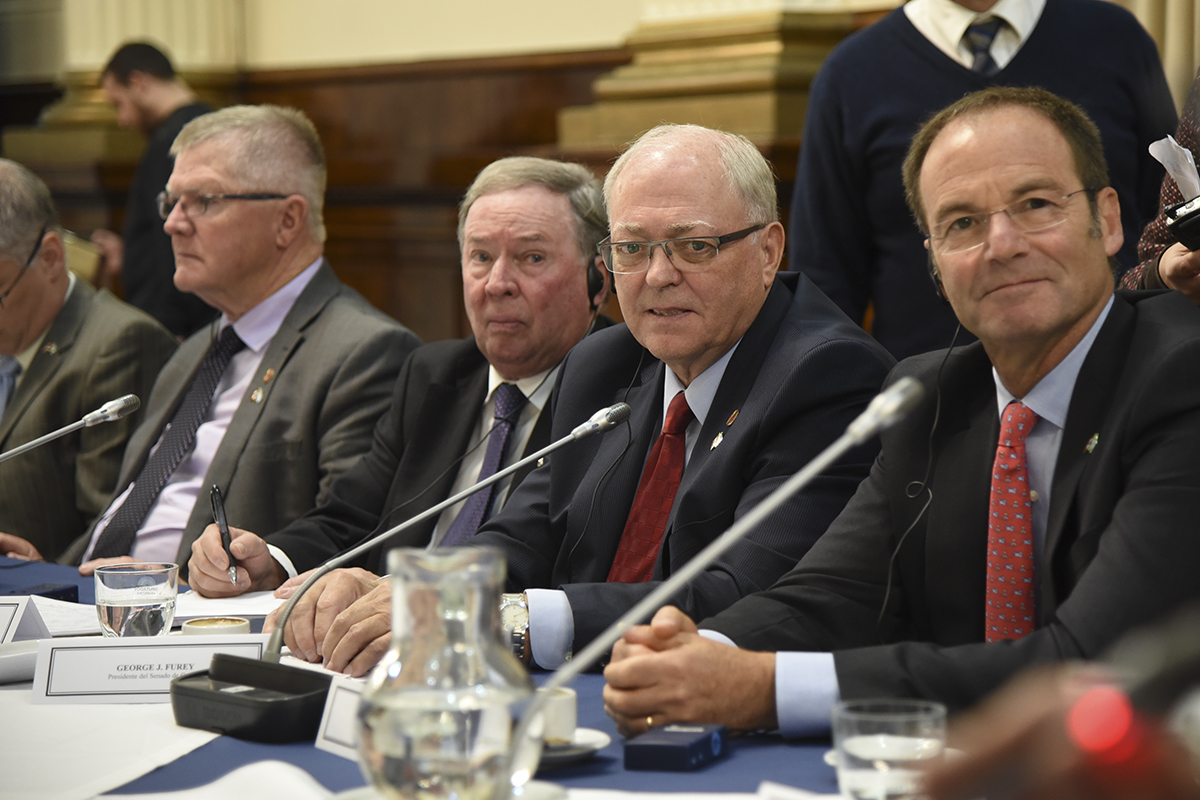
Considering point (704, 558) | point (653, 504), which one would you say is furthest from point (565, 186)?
point (704, 558)

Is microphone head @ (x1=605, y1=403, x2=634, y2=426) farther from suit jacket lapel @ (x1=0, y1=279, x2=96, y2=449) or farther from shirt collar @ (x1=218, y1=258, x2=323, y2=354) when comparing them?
suit jacket lapel @ (x1=0, y1=279, x2=96, y2=449)

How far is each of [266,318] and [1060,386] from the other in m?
2.26

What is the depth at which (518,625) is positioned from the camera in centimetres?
193

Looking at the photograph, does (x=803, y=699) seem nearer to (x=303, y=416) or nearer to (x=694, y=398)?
(x=694, y=398)

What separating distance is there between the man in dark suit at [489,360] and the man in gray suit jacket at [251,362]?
16 centimetres

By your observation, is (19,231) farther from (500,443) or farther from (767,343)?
(767,343)

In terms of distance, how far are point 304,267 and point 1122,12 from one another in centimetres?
207

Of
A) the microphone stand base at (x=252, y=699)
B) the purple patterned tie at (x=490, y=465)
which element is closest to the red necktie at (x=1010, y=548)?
the microphone stand base at (x=252, y=699)

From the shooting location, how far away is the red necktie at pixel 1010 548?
5.73 feet

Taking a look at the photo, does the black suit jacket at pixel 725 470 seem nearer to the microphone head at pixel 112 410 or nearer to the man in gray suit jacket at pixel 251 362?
the microphone head at pixel 112 410

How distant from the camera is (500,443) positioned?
2883 mm

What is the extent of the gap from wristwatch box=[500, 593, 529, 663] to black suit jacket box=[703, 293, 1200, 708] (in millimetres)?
282

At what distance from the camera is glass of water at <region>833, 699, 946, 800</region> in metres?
1.18

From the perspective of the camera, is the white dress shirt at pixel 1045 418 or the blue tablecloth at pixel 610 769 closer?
the blue tablecloth at pixel 610 769
